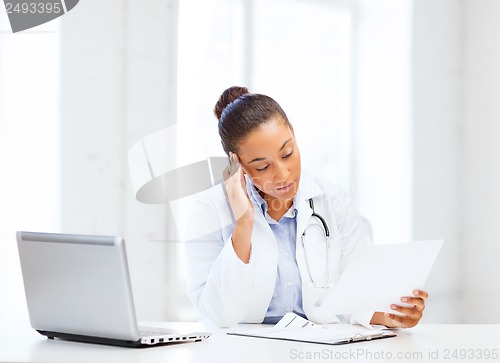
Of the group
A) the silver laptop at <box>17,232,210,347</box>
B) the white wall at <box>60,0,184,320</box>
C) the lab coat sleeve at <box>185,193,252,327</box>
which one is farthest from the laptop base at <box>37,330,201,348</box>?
the white wall at <box>60,0,184,320</box>

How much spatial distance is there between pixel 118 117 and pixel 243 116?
3.73ft

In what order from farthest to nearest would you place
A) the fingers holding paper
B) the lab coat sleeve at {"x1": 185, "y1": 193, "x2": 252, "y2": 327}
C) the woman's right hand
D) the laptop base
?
the woman's right hand < the lab coat sleeve at {"x1": 185, "y1": 193, "x2": 252, "y2": 327} < the fingers holding paper < the laptop base

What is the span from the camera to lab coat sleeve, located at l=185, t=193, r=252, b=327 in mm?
1996

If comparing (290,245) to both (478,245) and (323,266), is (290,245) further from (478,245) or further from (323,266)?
(478,245)

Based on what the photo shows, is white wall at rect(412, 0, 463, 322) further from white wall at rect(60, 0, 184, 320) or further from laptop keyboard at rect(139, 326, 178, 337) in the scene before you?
laptop keyboard at rect(139, 326, 178, 337)

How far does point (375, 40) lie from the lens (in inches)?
154

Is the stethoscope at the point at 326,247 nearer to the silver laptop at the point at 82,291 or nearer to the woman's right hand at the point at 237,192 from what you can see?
the woman's right hand at the point at 237,192

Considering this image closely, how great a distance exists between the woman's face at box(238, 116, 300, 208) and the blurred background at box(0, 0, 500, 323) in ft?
3.75

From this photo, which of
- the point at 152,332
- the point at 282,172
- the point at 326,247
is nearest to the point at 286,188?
the point at 282,172

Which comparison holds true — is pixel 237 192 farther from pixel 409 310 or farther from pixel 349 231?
pixel 409 310

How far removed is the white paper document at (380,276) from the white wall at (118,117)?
5.55 feet

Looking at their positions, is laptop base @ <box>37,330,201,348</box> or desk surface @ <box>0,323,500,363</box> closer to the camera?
desk surface @ <box>0,323,500,363</box>

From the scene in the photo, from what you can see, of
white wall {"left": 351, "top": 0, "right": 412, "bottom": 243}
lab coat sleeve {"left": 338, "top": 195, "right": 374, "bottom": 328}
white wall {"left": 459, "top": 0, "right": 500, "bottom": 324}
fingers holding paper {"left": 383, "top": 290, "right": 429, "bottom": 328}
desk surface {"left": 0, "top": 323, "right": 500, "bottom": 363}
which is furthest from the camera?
white wall {"left": 459, "top": 0, "right": 500, "bottom": 324}

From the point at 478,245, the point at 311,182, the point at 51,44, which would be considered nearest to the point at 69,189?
the point at 51,44
